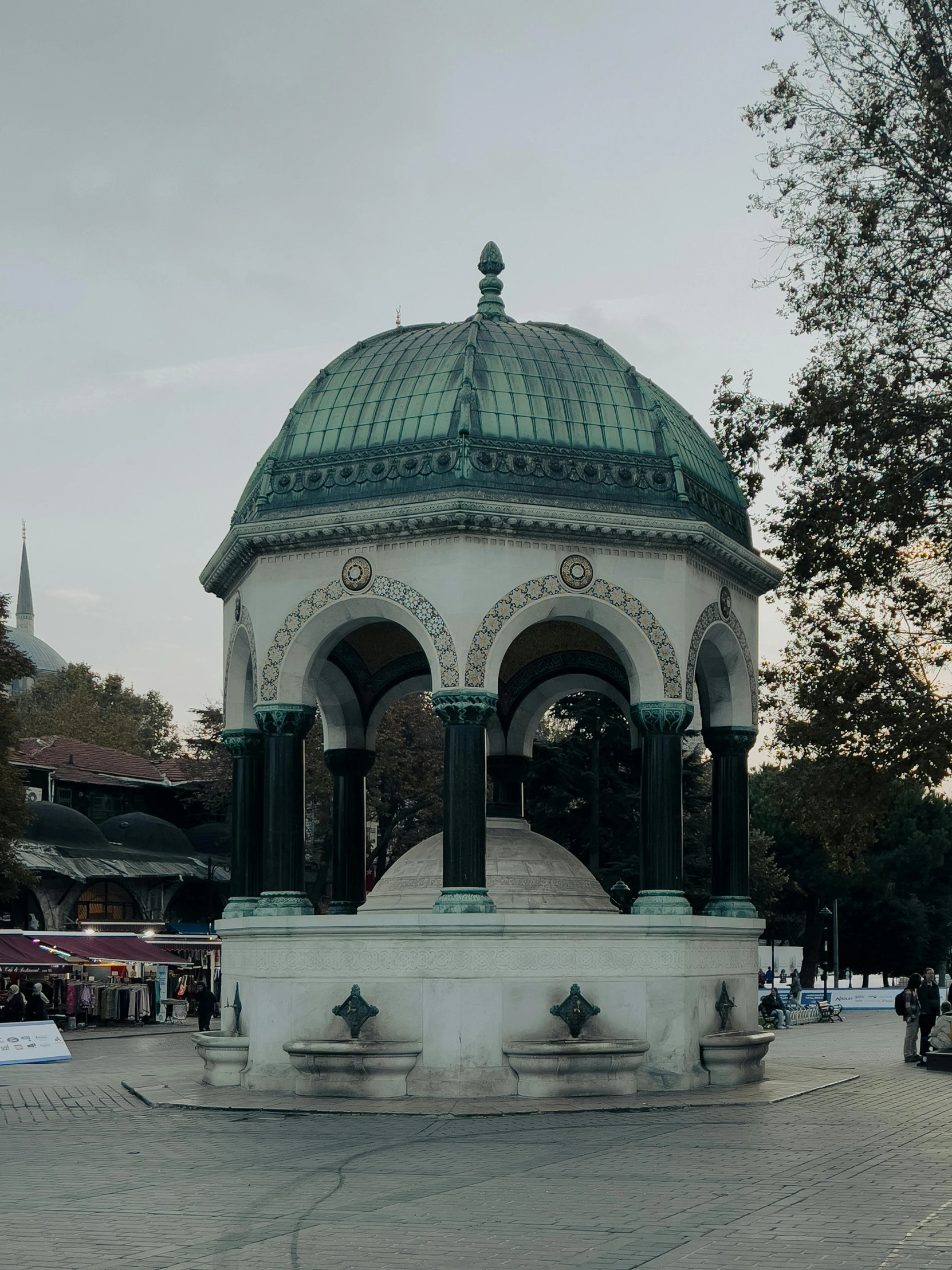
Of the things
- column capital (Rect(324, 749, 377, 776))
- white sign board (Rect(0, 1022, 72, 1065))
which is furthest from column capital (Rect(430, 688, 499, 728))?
white sign board (Rect(0, 1022, 72, 1065))

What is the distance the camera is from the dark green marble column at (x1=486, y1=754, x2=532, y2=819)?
23.8 metres

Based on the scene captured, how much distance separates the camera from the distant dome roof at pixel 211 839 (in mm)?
65875

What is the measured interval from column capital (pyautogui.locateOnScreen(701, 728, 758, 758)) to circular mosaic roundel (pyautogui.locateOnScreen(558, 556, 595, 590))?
12.4ft

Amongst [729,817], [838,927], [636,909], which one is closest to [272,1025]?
[636,909]

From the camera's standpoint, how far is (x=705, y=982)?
779 inches

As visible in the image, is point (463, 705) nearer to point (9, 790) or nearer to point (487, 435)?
point (487, 435)

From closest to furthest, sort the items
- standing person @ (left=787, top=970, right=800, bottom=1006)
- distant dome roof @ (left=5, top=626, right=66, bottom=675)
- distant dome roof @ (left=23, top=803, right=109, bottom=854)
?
standing person @ (left=787, top=970, right=800, bottom=1006)
distant dome roof @ (left=23, top=803, right=109, bottom=854)
distant dome roof @ (left=5, top=626, right=66, bottom=675)

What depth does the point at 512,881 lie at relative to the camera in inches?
808

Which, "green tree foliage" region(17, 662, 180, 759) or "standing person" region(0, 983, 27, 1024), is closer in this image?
"standing person" region(0, 983, 27, 1024)

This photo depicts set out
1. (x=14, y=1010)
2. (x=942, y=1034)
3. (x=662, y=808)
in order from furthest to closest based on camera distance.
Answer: (x=14, y=1010) → (x=942, y=1034) → (x=662, y=808)

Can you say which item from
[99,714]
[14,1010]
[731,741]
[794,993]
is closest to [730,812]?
[731,741]

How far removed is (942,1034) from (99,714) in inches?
2705

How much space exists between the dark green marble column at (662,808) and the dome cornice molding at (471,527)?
2.07 meters

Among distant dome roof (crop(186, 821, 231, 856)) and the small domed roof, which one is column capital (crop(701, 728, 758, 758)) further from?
distant dome roof (crop(186, 821, 231, 856))
